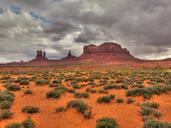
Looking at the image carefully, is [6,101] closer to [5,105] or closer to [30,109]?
[5,105]

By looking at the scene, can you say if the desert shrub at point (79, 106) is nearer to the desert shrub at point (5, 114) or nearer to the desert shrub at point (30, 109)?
the desert shrub at point (30, 109)

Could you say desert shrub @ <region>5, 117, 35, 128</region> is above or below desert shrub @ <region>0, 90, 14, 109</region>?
below

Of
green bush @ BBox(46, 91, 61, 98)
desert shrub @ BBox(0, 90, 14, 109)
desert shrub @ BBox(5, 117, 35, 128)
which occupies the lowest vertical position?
desert shrub @ BBox(5, 117, 35, 128)

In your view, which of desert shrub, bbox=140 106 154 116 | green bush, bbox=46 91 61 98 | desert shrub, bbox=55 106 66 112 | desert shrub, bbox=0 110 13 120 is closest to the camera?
desert shrub, bbox=0 110 13 120

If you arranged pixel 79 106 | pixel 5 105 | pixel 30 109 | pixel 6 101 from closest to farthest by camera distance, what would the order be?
pixel 30 109
pixel 79 106
pixel 5 105
pixel 6 101

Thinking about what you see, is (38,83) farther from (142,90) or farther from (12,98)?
(142,90)

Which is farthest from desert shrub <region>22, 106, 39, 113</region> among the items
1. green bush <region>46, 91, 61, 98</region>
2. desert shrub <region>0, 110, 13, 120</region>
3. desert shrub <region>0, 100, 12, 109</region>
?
green bush <region>46, 91, 61, 98</region>

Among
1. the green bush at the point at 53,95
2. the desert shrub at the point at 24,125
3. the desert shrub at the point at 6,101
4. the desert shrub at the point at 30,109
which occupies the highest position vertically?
the green bush at the point at 53,95

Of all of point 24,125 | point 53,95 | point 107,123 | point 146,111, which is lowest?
point 24,125

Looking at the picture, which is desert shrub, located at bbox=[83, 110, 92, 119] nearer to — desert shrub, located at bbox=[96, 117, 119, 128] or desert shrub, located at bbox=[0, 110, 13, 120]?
desert shrub, located at bbox=[96, 117, 119, 128]

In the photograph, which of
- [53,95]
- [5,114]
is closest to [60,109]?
[5,114]

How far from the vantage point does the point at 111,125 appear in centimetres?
1120

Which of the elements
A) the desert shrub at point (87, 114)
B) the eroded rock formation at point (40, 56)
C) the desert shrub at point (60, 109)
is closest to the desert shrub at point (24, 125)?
the desert shrub at point (60, 109)

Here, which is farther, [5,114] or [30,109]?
[30,109]
